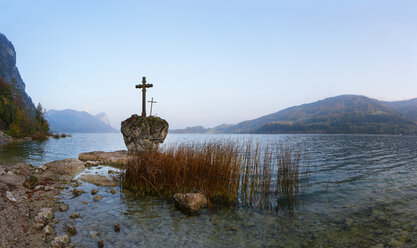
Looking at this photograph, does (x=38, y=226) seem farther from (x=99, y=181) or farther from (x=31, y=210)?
(x=99, y=181)

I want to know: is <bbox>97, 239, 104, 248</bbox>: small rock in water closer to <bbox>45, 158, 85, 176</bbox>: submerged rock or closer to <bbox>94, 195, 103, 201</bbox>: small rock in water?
<bbox>94, 195, 103, 201</bbox>: small rock in water

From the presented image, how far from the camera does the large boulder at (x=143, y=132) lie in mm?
16031

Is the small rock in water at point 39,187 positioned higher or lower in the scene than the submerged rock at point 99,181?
higher

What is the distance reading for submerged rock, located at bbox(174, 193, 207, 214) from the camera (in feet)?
20.9

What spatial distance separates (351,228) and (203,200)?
437 centimetres

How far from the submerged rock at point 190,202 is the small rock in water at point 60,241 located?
3018 millimetres

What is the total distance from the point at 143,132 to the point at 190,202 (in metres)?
10.8

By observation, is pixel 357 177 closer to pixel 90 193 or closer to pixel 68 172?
pixel 90 193

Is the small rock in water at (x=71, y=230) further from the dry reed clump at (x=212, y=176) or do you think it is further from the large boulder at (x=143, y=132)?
the large boulder at (x=143, y=132)

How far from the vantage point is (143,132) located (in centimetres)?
1605

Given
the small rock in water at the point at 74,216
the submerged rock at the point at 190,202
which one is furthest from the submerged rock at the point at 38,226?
the submerged rock at the point at 190,202

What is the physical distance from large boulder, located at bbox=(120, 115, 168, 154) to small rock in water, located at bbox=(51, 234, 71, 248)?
37.5 feet

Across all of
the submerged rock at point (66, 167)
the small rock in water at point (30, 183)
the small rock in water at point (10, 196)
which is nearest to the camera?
the small rock in water at point (10, 196)

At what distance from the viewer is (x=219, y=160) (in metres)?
7.47
